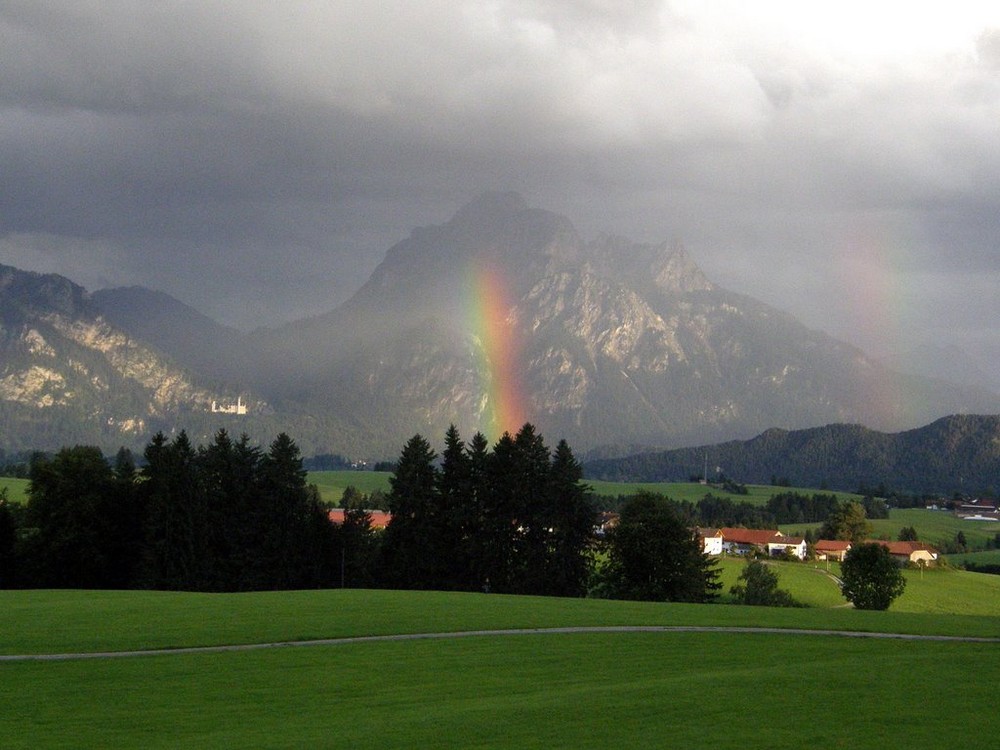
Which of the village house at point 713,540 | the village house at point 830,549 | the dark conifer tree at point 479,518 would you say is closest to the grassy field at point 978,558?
the village house at point 830,549

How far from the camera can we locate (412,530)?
86625 mm

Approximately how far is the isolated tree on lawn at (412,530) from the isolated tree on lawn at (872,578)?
36.5 metres

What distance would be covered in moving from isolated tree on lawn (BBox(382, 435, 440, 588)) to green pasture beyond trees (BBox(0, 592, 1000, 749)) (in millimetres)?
30623

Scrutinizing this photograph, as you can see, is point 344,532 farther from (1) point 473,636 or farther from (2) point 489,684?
(2) point 489,684

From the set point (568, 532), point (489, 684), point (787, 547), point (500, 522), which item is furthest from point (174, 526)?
point (787, 547)

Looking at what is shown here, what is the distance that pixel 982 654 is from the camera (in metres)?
38.4

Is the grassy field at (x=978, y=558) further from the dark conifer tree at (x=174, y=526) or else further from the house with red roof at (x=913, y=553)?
the dark conifer tree at (x=174, y=526)

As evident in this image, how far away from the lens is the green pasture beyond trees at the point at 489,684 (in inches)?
1002

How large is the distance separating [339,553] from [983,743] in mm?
71780

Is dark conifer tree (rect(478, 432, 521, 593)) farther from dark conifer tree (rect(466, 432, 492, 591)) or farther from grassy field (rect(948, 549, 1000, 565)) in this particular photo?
grassy field (rect(948, 549, 1000, 565))

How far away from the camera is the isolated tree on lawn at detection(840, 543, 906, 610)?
89750 mm

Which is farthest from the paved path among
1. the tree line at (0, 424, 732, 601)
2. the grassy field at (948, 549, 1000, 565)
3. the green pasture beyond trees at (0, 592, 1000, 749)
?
the grassy field at (948, 549, 1000, 565)

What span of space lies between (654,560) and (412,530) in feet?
66.1

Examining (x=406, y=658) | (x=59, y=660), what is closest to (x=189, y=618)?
(x=59, y=660)
